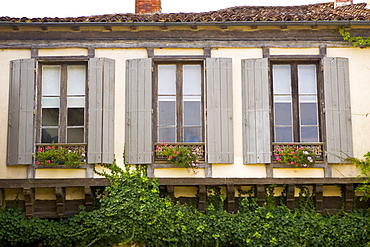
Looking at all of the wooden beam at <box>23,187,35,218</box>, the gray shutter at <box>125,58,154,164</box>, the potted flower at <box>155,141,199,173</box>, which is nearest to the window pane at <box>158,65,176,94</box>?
the gray shutter at <box>125,58,154,164</box>

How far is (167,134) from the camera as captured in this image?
12391 mm

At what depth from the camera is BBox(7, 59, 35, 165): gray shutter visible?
12078mm

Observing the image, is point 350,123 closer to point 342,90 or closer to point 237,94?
point 342,90

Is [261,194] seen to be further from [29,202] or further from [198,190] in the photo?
[29,202]

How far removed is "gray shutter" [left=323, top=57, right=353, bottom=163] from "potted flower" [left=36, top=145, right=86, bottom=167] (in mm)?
5090

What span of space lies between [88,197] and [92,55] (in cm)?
300

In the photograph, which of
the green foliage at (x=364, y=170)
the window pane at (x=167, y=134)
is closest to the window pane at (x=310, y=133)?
the green foliage at (x=364, y=170)

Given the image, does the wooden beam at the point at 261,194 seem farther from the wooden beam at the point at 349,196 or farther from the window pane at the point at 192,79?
the window pane at the point at 192,79

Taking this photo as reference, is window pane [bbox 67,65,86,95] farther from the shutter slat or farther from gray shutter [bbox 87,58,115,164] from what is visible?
the shutter slat

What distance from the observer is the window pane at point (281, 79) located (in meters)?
12.6

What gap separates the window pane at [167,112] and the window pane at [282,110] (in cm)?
217

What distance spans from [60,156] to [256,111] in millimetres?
4113

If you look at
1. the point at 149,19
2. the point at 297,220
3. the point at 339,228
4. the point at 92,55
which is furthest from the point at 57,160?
the point at 339,228

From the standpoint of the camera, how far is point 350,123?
40.0ft
